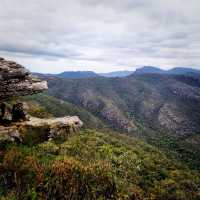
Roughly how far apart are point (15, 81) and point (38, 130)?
310 centimetres

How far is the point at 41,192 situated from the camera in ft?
32.2

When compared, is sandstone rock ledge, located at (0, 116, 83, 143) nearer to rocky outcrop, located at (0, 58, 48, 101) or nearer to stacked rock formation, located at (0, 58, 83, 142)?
stacked rock formation, located at (0, 58, 83, 142)

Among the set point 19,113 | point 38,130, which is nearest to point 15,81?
point 19,113

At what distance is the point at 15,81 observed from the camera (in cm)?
1455

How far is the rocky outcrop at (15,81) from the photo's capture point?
14.0 m

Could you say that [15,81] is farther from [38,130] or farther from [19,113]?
[38,130]

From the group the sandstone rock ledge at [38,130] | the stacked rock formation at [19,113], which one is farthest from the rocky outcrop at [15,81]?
the sandstone rock ledge at [38,130]

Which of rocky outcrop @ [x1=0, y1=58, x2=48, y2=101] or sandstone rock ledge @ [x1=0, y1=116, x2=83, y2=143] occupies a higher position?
rocky outcrop @ [x1=0, y1=58, x2=48, y2=101]

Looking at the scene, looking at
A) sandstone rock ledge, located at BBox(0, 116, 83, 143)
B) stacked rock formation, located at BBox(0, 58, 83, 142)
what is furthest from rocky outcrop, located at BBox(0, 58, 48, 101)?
sandstone rock ledge, located at BBox(0, 116, 83, 143)

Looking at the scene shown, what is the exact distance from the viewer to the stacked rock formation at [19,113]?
14.0m

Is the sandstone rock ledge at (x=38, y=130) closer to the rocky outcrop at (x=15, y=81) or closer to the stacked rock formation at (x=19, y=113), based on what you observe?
the stacked rock formation at (x=19, y=113)

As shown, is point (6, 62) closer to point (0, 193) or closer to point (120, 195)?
point (0, 193)

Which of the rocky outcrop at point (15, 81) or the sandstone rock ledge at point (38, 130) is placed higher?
the rocky outcrop at point (15, 81)

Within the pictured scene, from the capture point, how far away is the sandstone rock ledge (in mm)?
13922
